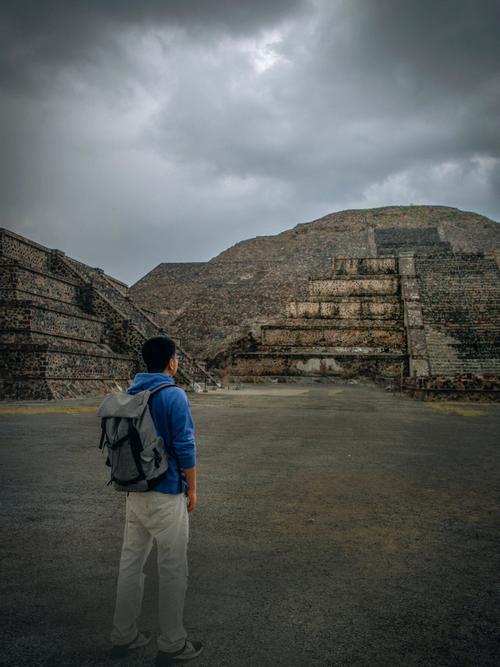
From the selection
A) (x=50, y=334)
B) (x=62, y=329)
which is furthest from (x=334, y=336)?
(x=50, y=334)

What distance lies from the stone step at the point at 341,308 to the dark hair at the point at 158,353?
60.0 feet

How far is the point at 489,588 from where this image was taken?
2.20m

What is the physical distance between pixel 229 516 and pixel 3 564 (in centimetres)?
127

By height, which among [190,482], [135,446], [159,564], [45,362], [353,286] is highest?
[353,286]

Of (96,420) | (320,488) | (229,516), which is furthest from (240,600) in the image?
(96,420)

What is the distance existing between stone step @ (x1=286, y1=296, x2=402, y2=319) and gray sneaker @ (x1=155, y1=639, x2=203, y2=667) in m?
18.8

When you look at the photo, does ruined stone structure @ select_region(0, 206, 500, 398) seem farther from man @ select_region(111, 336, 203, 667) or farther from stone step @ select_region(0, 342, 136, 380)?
man @ select_region(111, 336, 203, 667)

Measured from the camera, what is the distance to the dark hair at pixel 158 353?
214cm

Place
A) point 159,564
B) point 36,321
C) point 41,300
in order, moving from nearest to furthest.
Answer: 1. point 159,564
2. point 36,321
3. point 41,300

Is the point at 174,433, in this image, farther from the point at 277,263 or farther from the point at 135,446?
the point at 277,263

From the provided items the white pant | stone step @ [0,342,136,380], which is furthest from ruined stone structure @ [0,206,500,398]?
the white pant

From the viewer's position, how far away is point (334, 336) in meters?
18.8

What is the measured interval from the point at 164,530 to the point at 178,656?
1.34 feet

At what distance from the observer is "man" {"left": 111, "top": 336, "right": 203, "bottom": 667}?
5.88ft
